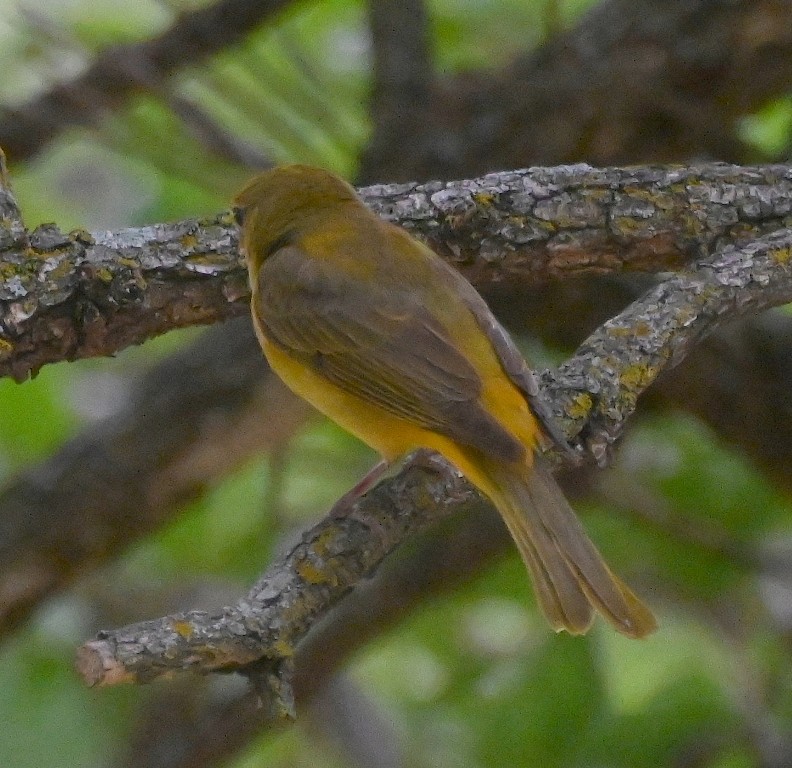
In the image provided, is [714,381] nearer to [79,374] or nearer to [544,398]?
[544,398]

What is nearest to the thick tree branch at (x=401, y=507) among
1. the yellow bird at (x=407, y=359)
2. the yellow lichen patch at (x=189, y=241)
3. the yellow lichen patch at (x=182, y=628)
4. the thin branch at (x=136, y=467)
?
the yellow lichen patch at (x=182, y=628)

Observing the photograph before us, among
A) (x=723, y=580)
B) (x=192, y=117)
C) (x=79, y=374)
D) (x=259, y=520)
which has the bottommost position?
(x=723, y=580)

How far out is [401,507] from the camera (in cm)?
323

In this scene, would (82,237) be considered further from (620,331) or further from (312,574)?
(620,331)

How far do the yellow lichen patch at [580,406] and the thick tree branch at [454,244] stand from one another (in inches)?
16.6

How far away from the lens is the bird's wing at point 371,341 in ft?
11.3

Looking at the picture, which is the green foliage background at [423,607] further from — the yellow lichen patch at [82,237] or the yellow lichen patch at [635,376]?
the yellow lichen patch at [82,237]

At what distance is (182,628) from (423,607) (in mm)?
2913

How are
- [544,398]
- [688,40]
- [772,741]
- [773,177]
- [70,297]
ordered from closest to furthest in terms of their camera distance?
[70,297] → [544,398] → [773,177] → [772,741] → [688,40]

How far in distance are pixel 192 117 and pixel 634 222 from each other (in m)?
1.87

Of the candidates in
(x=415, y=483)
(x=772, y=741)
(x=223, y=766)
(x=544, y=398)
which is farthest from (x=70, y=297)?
(x=772, y=741)

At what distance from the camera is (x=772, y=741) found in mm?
4562

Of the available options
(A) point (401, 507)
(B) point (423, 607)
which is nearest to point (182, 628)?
(A) point (401, 507)

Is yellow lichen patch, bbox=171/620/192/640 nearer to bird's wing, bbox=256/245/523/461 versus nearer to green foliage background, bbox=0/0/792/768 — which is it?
bird's wing, bbox=256/245/523/461
